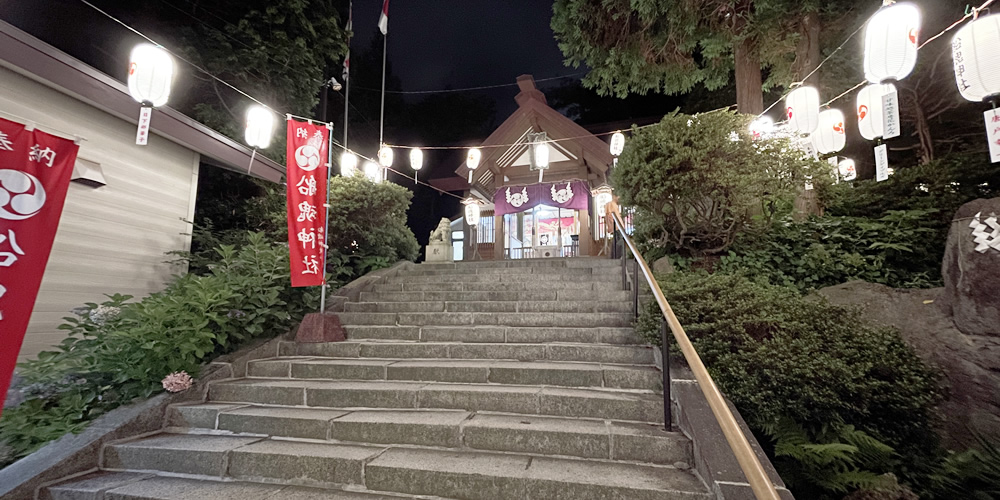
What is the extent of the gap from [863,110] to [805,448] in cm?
609

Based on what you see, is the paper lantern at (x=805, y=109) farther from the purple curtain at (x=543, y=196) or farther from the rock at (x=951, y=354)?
the purple curtain at (x=543, y=196)

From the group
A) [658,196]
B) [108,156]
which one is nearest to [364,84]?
[108,156]

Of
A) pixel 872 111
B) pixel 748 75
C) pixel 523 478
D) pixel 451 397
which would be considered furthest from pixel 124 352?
pixel 748 75

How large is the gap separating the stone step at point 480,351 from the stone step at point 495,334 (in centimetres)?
20

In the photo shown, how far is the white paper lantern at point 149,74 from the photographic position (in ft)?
16.7

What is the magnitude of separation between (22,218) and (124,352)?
66.5 inches

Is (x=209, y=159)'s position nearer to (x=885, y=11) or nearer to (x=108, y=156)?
(x=108, y=156)

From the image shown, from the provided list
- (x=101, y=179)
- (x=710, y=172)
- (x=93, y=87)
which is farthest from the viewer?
(x=101, y=179)

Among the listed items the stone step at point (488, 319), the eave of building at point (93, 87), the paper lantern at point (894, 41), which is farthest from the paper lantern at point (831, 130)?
the eave of building at point (93, 87)

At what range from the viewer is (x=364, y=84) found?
2244cm

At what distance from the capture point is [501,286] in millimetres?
6852

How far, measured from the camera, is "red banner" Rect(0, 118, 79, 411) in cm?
274

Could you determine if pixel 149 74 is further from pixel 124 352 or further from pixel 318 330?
pixel 318 330

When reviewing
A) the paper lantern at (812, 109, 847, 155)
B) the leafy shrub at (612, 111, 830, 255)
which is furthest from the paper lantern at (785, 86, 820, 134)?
the leafy shrub at (612, 111, 830, 255)
